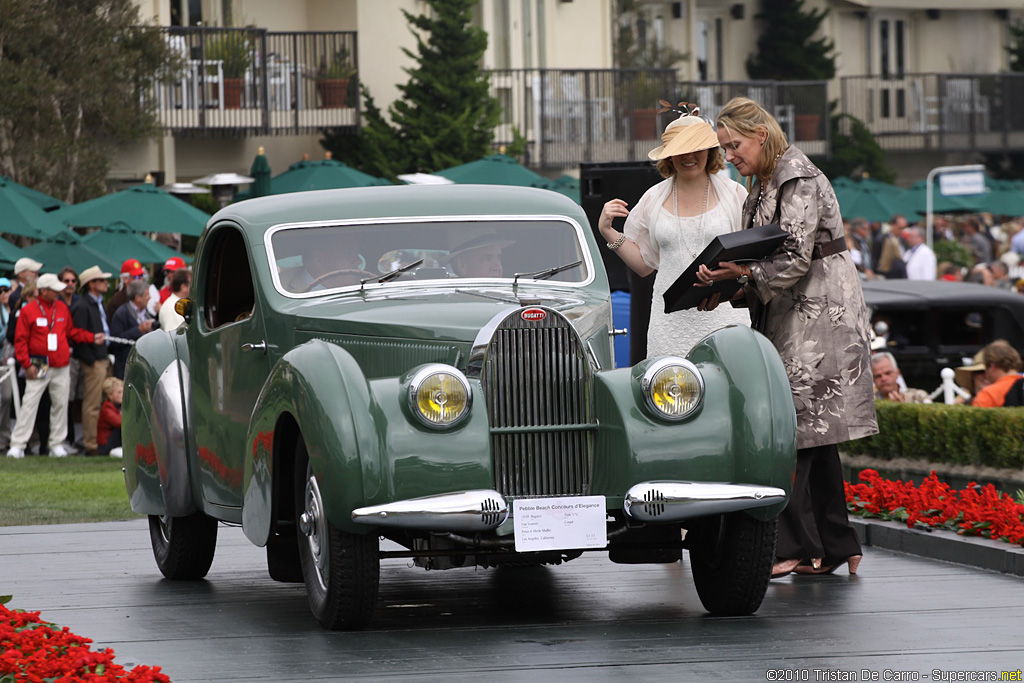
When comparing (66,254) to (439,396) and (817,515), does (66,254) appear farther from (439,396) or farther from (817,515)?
(439,396)

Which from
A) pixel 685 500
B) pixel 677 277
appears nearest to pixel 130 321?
pixel 677 277

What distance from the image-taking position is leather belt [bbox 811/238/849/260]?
339 inches

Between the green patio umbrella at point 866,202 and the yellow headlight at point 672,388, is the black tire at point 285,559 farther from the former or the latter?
the green patio umbrella at point 866,202

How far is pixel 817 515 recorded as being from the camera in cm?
880

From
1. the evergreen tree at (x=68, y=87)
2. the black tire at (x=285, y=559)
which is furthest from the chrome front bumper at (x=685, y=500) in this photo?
the evergreen tree at (x=68, y=87)

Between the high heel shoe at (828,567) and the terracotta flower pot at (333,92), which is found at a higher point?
the terracotta flower pot at (333,92)

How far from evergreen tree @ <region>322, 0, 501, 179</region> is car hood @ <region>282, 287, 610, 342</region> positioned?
82.1 feet

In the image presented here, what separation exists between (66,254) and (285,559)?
1289 centimetres

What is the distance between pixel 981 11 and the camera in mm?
55281

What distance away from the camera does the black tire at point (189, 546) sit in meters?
9.20

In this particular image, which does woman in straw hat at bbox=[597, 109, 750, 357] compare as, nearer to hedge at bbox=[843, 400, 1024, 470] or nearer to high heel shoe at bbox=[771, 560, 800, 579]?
high heel shoe at bbox=[771, 560, 800, 579]

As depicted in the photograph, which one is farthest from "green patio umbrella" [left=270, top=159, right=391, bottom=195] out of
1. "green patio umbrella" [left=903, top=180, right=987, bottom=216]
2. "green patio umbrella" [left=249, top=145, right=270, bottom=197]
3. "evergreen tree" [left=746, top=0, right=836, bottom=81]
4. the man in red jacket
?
"evergreen tree" [left=746, top=0, right=836, bottom=81]

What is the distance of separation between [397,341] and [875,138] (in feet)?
147

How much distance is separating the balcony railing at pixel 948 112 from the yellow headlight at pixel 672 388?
45.0 metres
